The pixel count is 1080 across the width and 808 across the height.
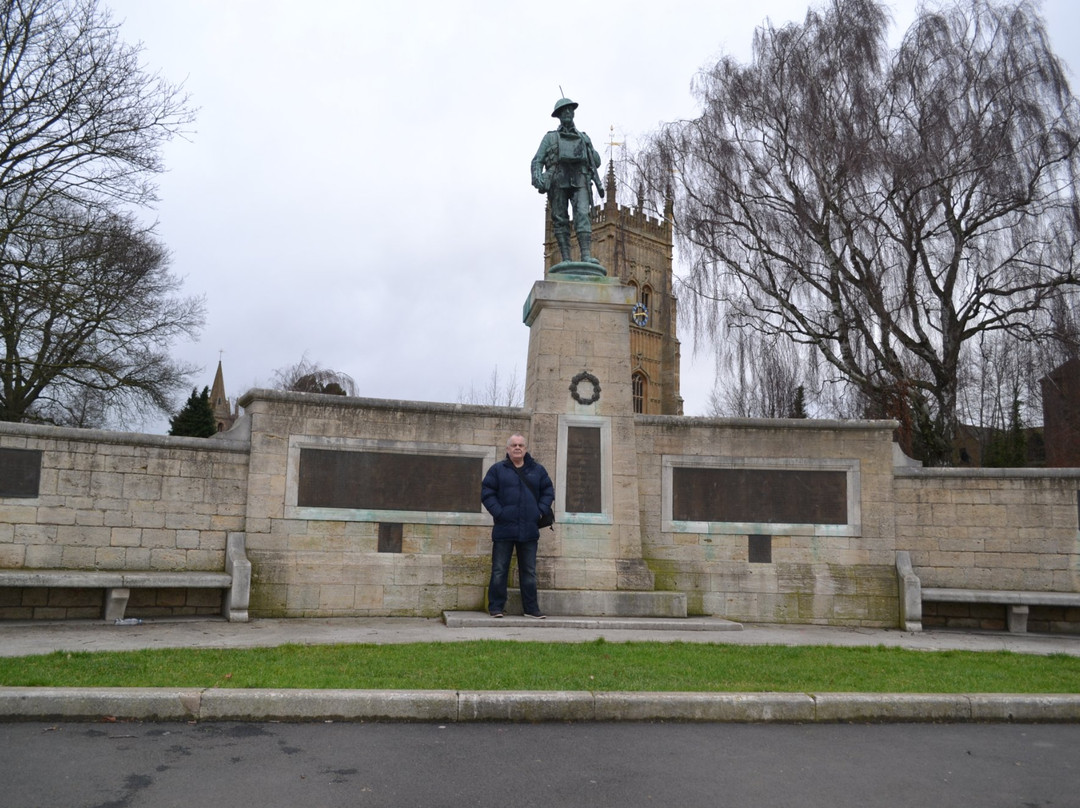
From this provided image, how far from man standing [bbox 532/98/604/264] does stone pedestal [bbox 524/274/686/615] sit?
855 mm

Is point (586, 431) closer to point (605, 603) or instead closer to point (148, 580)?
point (605, 603)

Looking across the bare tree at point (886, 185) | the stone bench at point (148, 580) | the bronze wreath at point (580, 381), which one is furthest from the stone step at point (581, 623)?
the bare tree at point (886, 185)

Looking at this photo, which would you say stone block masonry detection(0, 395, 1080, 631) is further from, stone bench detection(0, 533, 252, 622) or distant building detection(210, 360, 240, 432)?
distant building detection(210, 360, 240, 432)

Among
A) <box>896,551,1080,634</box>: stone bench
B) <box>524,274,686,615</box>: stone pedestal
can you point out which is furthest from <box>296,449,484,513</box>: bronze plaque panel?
<box>896,551,1080,634</box>: stone bench

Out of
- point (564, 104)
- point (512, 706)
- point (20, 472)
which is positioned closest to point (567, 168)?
point (564, 104)

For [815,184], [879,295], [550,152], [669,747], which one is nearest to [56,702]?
[669,747]

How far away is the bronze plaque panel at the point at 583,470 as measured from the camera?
1086cm

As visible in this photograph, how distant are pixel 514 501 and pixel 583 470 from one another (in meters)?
1.56

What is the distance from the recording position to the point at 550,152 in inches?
456

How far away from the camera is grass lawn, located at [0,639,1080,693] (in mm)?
5879

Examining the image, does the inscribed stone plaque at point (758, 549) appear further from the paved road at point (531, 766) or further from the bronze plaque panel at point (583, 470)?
the paved road at point (531, 766)

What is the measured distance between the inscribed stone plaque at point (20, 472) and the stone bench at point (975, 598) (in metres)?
9.88

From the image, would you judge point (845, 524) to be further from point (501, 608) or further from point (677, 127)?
point (677, 127)

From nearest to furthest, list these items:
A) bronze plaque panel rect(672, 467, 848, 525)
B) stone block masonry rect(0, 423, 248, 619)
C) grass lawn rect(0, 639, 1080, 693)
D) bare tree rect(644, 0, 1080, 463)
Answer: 1. grass lawn rect(0, 639, 1080, 693)
2. stone block masonry rect(0, 423, 248, 619)
3. bronze plaque panel rect(672, 467, 848, 525)
4. bare tree rect(644, 0, 1080, 463)
